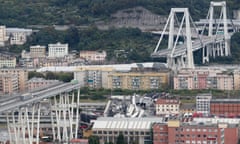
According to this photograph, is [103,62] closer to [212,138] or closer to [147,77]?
[147,77]

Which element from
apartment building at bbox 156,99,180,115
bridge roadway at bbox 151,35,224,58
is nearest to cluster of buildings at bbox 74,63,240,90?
bridge roadway at bbox 151,35,224,58

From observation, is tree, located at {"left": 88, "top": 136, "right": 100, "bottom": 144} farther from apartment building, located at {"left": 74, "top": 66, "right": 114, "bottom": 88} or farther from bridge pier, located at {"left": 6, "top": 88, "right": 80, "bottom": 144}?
apartment building, located at {"left": 74, "top": 66, "right": 114, "bottom": 88}

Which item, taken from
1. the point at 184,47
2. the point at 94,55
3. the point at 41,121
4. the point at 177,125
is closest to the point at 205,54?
the point at 184,47

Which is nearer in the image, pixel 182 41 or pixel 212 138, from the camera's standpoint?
pixel 212 138

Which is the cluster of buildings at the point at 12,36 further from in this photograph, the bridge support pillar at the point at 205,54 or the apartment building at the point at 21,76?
the apartment building at the point at 21,76

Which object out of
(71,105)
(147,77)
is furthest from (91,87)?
(71,105)

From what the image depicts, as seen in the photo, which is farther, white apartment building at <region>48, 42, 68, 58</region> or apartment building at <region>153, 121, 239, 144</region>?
white apartment building at <region>48, 42, 68, 58</region>
